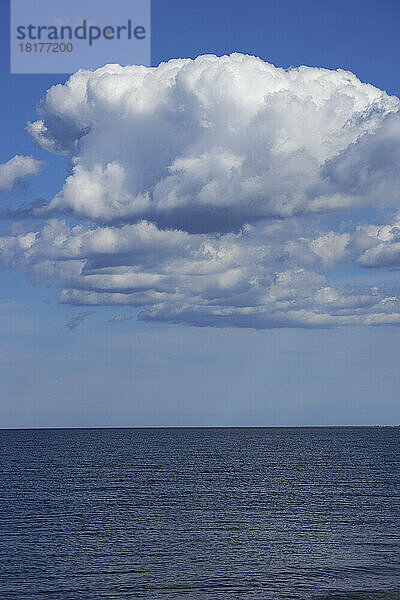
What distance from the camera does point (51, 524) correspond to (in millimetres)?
67812

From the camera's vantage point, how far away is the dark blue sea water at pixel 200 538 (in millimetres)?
46969

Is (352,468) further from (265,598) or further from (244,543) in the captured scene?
(265,598)

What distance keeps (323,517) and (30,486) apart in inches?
1808

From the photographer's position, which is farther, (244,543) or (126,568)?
(244,543)

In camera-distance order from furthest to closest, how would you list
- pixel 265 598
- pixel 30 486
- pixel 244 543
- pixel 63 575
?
pixel 30 486 < pixel 244 543 < pixel 63 575 < pixel 265 598

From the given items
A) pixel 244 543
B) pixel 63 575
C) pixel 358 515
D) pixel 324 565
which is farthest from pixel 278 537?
pixel 63 575

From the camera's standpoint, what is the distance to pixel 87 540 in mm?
60719

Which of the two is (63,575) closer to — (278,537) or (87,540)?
(87,540)

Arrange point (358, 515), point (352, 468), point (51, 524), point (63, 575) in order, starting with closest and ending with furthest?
1. point (63, 575)
2. point (51, 524)
3. point (358, 515)
4. point (352, 468)

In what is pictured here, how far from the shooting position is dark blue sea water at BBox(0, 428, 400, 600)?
47.0 meters

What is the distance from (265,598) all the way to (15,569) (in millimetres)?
19299

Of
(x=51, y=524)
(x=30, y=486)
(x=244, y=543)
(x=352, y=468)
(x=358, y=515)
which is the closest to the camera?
(x=244, y=543)

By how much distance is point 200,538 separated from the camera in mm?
61469

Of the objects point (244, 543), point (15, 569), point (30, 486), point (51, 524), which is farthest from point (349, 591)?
point (30, 486)
